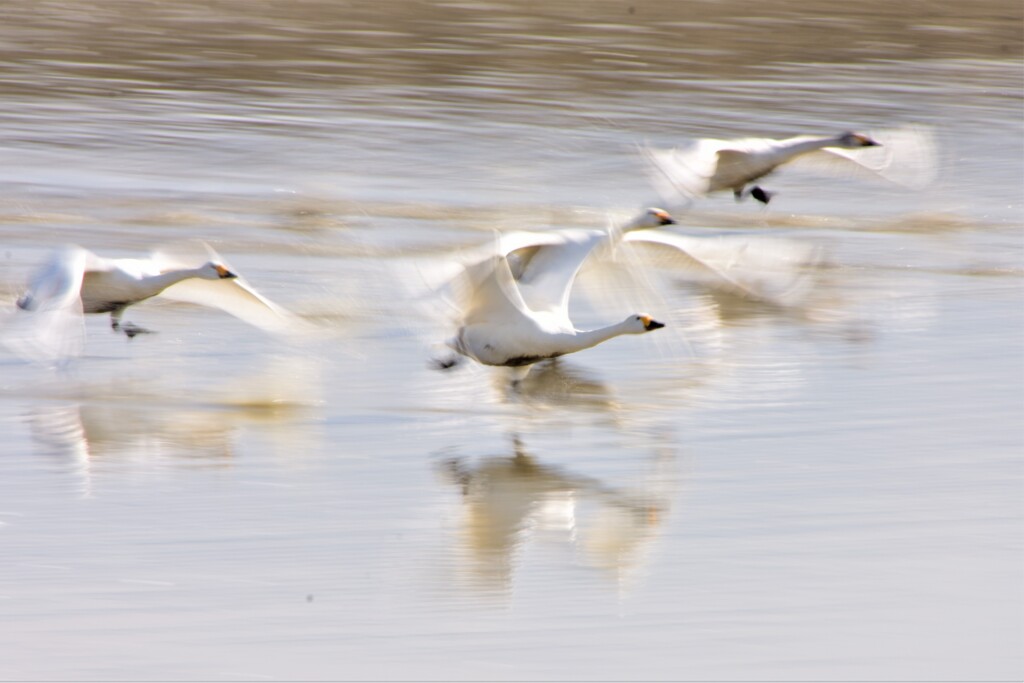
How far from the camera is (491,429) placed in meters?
7.98

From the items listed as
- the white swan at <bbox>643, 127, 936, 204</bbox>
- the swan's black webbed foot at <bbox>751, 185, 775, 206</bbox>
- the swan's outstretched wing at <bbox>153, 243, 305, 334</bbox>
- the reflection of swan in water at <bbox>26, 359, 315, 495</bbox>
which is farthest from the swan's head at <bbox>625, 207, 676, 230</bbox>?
the swan's black webbed foot at <bbox>751, 185, 775, 206</bbox>

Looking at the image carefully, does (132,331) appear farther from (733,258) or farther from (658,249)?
(733,258)

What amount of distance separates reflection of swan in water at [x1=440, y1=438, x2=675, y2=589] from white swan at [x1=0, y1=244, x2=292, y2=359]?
208cm

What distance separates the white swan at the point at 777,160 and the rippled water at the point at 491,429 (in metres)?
0.51

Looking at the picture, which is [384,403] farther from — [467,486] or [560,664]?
[560,664]

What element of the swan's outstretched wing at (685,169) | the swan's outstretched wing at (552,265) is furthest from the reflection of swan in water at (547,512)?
the swan's outstretched wing at (685,169)

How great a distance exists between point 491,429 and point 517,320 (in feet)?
2.37

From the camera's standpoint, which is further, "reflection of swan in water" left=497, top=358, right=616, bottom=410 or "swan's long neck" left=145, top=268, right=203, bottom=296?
"swan's long neck" left=145, top=268, right=203, bottom=296

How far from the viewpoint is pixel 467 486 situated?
704 centimetres

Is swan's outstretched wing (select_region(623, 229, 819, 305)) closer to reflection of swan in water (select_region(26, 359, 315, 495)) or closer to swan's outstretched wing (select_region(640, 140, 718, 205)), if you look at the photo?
swan's outstretched wing (select_region(640, 140, 718, 205))

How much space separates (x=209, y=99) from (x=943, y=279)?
28.6ft

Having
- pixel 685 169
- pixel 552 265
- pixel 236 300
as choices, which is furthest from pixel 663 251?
pixel 236 300

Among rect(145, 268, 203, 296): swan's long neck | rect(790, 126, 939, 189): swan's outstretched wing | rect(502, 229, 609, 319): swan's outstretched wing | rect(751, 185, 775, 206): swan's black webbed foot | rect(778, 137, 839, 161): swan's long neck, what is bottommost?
rect(751, 185, 775, 206): swan's black webbed foot

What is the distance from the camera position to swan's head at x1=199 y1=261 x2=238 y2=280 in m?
9.28
